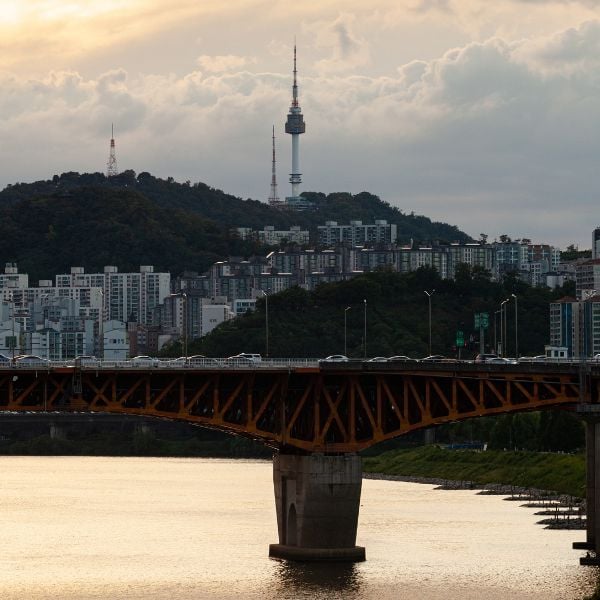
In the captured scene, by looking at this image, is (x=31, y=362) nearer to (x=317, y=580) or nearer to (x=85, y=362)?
(x=85, y=362)

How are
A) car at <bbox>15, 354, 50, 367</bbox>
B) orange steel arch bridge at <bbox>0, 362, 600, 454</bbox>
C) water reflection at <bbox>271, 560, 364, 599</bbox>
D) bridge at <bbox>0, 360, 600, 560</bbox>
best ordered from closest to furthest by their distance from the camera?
water reflection at <bbox>271, 560, 364, 599</bbox> < bridge at <bbox>0, 360, 600, 560</bbox> < car at <bbox>15, 354, 50, 367</bbox> < orange steel arch bridge at <bbox>0, 362, 600, 454</bbox>

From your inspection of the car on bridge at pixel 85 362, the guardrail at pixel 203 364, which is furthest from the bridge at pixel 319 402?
the car on bridge at pixel 85 362

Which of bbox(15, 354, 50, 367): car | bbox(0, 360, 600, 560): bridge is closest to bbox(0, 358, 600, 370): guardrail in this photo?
bbox(15, 354, 50, 367): car

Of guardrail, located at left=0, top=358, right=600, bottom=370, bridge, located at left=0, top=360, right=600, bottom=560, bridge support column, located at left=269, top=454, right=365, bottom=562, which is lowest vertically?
bridge support column, located at left=269, top=454, right=365, bottom=562

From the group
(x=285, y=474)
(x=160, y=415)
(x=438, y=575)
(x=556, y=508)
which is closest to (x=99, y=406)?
(x=160, y=415)

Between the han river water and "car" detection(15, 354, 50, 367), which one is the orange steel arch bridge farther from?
the han river water

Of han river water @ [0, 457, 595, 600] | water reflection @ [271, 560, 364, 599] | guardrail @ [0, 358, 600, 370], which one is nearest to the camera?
water reflection @ [271, 560, 364, 599]
